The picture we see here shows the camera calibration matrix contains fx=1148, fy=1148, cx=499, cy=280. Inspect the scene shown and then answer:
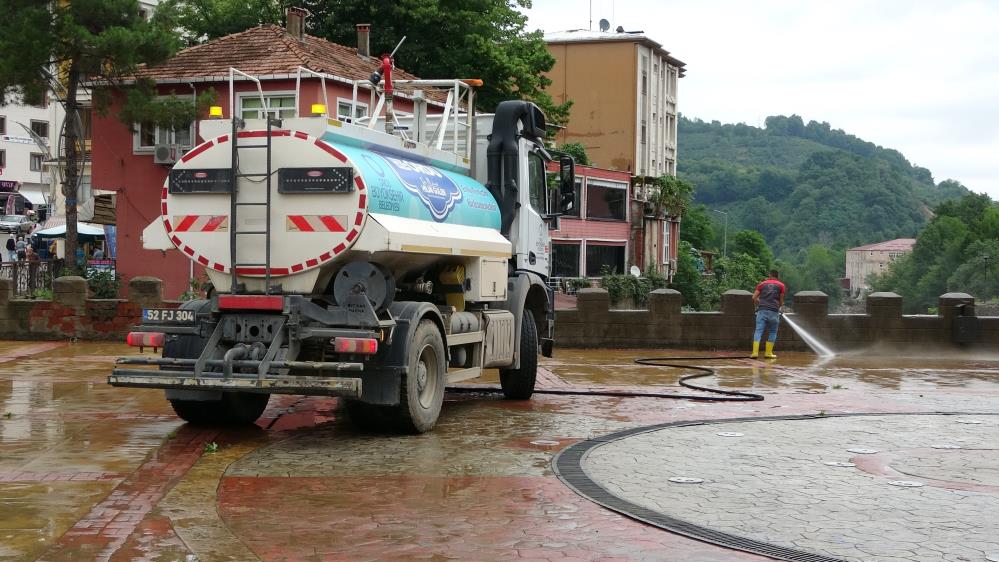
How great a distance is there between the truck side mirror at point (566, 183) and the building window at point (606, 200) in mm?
46968

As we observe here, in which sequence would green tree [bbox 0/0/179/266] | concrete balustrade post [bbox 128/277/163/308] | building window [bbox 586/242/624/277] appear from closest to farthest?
concrete balustrade post [bbox 128/277/163/308] → green tree [bbox 0/0/179/266] → building window [bbox 586/242/624/277]

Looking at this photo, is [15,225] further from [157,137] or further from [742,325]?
[742,325]

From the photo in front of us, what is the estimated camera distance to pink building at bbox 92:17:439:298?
105 ft

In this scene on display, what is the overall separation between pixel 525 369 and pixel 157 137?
23306 millimetres

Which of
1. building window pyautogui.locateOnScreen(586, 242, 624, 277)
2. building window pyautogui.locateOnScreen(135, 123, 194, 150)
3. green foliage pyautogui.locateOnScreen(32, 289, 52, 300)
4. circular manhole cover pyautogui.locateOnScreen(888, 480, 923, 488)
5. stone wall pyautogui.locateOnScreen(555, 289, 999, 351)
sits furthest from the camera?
building window pyautogui.locateOnScreen(586, 242, 624, 277)

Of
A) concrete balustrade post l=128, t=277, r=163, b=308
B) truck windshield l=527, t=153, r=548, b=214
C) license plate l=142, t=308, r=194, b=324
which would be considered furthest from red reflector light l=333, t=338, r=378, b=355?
concrete balustrade post l=128, t=277, r=163, b=308

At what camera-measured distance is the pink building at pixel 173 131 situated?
32125mm

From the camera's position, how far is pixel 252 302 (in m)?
10.5

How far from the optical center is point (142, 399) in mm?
13758

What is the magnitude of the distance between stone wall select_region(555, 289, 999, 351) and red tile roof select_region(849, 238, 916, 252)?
117 metres

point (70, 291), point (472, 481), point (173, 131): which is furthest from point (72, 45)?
point (472, 481)

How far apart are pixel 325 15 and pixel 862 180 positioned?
112m

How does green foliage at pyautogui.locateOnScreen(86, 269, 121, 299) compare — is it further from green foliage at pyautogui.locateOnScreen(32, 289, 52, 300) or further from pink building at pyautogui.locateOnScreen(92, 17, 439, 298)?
pink building at pyautogui.locateOnScreen(92, 17, 439, 298)

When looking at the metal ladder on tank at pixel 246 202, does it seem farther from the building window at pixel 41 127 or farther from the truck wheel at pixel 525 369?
the building window at pixel 41 127
